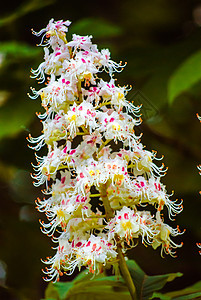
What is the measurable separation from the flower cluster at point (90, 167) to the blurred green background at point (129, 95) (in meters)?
Answer: 0.92

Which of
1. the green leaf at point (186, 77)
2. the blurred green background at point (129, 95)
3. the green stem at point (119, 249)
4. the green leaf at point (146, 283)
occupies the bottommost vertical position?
the green leaf at point (146, 283)

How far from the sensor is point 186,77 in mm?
2801

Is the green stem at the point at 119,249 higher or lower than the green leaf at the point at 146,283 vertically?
higher

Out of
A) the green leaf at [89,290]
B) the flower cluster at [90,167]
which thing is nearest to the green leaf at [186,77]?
the flower cluster at [90,167]

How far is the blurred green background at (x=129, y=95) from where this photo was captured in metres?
3.76

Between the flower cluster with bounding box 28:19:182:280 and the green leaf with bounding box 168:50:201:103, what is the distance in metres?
0.72

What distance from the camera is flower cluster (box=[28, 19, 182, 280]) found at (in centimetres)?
197

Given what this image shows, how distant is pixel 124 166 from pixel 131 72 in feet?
6.11

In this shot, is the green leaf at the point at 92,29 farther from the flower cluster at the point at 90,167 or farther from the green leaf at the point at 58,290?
the green leaf at the point at 58,290

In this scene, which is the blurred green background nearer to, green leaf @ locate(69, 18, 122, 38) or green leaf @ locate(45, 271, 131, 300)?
green leaf @ locate(69, 18, 122, 38)

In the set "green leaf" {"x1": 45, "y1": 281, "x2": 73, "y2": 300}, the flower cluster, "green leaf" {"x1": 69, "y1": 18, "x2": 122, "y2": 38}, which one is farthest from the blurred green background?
the flower cluster

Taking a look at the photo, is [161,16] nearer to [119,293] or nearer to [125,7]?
[125,7]

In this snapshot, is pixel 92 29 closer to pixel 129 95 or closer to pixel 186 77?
pixel 129 95

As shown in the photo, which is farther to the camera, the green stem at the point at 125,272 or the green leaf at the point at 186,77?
the green leaf at the point at 186,77
